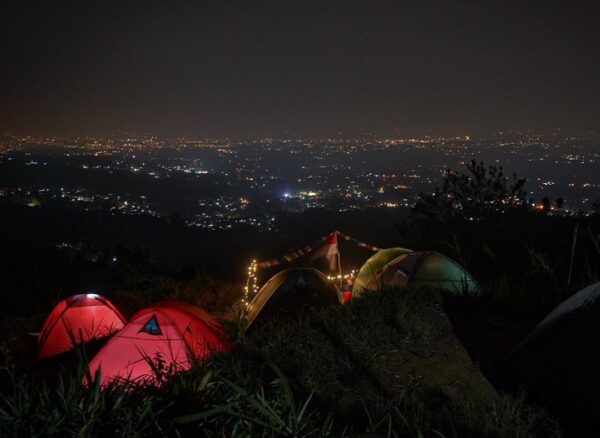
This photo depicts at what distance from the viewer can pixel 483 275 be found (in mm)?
10438

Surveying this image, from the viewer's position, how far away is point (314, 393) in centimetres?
329

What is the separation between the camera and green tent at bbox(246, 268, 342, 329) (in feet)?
22.7

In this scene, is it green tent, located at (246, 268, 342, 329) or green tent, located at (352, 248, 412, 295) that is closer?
A: green tent, located at (246, 268, 342, 329)

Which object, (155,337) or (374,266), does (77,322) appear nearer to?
(155,337)

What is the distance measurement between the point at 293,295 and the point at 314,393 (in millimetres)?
3817

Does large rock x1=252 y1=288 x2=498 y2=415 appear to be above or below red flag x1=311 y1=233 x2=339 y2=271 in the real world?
above

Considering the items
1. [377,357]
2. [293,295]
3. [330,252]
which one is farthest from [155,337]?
[330,252]

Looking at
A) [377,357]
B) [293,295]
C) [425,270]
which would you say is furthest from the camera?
[425,270]

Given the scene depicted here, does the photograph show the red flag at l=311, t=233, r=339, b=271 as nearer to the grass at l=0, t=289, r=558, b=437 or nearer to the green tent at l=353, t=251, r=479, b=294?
the green tent at l=353, t=251, r=479, b=294

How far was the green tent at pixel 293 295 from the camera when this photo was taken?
6.93m

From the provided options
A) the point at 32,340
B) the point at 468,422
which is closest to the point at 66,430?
the point at 468,422

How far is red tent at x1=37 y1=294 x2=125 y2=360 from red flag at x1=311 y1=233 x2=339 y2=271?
5.36 m

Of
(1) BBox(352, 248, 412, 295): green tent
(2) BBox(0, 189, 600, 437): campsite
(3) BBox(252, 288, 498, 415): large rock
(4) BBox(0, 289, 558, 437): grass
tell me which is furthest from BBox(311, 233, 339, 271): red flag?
(3) BBox(252, 288, 498, 415): large rock

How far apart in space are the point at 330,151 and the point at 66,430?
6003cm
